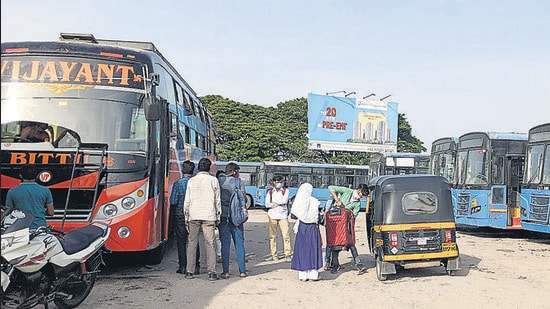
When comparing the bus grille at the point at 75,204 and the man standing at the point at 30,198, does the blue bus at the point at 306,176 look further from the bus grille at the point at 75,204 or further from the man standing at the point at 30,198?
the man standing at the point at 30,198

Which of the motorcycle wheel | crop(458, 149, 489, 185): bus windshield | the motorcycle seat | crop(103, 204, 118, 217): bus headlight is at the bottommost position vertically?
the motorcycle wheel

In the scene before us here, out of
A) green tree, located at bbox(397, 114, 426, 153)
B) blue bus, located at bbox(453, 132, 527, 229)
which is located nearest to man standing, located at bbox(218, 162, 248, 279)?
blue bus, located at bbox(453, 132, 527, 229)

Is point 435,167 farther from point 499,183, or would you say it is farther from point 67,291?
point 67,291

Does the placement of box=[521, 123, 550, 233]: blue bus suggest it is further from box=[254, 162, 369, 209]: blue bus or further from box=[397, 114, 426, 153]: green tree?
box=[397, 114, 426, 153]: green tree

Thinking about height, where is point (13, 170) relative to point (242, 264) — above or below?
above

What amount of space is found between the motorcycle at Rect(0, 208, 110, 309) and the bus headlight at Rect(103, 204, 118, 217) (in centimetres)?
108

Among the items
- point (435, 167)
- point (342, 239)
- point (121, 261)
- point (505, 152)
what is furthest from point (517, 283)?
point (435, 167)

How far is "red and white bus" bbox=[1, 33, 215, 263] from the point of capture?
27.1 ft

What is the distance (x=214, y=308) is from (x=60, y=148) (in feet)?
10.2

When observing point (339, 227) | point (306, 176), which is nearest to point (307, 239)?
point (339, 227)

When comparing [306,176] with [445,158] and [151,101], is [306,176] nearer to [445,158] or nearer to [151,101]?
[445,158]

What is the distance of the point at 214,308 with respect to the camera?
24.2ft

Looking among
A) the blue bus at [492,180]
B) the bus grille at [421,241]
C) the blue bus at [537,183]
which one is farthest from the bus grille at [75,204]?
the blue bus at [492,180]

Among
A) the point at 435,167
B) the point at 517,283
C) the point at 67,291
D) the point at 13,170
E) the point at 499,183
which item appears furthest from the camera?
the point at 435,167
